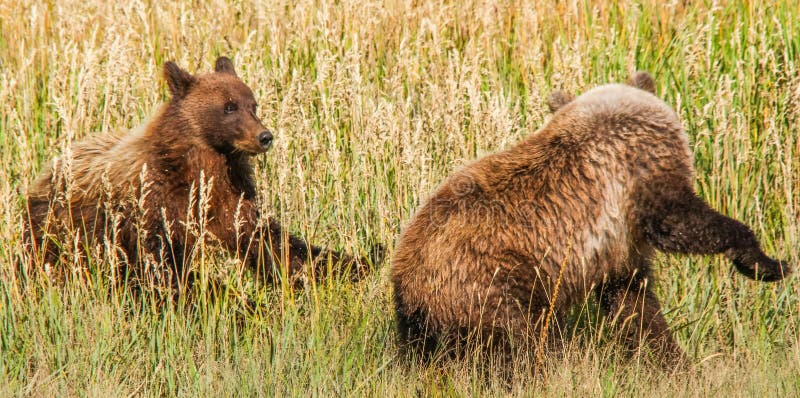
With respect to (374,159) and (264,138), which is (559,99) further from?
(264,138)

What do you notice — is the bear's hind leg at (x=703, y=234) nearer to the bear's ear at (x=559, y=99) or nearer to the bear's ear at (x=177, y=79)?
the bear's ear at (x=559, y=99)

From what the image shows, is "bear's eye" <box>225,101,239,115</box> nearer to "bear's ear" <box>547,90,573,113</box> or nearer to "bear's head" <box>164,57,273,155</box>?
"bear's head" <box>164,57,273,155</box>

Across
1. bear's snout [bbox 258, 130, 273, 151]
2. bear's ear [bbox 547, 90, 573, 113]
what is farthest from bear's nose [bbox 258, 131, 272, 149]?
bear's ear [bbox 547, 90, 573, 113]

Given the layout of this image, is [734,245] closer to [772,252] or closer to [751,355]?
[751,355]

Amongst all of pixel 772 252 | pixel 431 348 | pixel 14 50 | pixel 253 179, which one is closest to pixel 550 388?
pixel 431 348

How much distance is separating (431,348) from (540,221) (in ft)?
2.65

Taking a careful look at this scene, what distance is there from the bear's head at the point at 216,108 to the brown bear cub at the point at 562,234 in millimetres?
1598

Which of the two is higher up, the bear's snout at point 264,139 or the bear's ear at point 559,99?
the bear's ear at point 559,99

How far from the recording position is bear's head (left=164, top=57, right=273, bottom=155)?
224 inches

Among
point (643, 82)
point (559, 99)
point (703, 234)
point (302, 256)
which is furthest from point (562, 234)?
point (302, 256)

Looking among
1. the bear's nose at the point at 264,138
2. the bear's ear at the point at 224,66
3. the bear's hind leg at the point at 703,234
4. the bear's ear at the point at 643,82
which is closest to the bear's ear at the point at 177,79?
the bear's ear at the point at 224,66

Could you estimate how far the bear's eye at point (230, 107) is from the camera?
5.81 m

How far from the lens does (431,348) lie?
4.30 m

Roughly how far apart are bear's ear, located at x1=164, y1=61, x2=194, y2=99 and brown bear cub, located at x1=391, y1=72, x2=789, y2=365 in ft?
6.92
